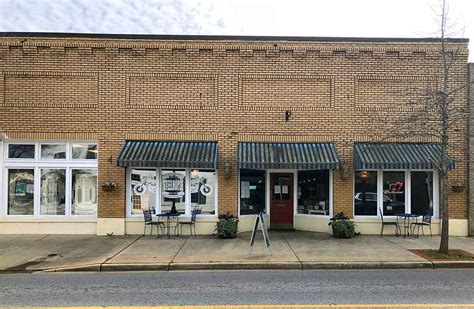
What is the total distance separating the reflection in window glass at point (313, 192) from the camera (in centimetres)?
1393

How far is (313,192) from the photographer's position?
14.1m

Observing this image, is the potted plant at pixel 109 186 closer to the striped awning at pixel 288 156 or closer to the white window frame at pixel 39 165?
the white window frame at pixel 39 165

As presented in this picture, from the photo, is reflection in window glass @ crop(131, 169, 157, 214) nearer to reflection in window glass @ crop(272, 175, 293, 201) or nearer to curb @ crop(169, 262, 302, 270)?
reflection in window glass @ crop(272, 175, 293, 201)

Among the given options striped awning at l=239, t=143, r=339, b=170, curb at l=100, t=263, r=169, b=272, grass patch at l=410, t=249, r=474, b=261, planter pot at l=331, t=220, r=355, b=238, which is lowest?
curb at l=100, t=263, r=169, b=272

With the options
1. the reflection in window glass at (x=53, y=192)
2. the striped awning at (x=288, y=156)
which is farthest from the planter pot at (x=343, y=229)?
the reflection in window glass at (x=53, y=192)

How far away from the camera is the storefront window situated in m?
14.0

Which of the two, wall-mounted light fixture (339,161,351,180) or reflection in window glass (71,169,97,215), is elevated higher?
wall-mounted light fixture (339,161,351,180)

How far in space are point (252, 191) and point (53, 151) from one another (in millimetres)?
6804

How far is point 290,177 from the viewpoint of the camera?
1448 centimetres

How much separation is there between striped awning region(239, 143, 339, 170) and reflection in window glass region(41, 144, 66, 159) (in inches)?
234

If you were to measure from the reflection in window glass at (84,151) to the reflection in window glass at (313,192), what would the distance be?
7029 mm

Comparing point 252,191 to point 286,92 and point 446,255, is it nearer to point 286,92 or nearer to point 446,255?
point 286,92

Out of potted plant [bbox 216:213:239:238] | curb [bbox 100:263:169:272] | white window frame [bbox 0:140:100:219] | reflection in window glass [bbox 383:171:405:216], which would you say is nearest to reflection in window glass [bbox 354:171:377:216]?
reflection in window glass [bbox 383:171:405:216]

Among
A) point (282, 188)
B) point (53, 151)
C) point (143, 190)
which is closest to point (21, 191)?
point (53, 151)
